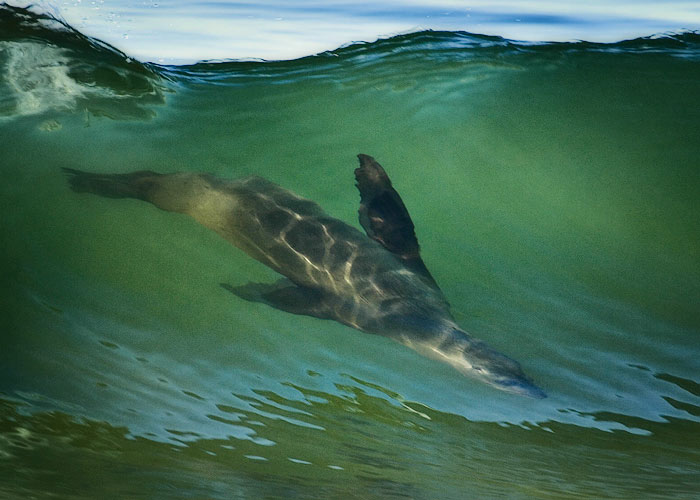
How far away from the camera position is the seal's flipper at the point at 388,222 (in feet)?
13.2

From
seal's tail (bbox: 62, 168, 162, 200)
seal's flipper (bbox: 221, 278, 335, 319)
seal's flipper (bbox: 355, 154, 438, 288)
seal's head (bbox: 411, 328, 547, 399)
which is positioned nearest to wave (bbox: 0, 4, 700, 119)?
seal's tail (bbox: 62, 168, 162, 200)

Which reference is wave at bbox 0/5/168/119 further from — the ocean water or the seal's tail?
the seal's tail

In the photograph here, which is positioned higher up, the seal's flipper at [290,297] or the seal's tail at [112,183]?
the seal's tail at [112,183]

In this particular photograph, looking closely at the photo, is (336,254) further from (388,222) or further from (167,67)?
(167,67)

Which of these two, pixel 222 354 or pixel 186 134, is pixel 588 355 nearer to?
pixel 222 354

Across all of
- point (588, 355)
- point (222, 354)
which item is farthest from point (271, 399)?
point (588, 355)

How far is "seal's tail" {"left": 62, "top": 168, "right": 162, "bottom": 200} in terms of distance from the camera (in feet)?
13.9

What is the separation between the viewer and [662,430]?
10.3 ft

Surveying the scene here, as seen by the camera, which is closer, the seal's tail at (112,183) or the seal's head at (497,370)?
the seal's head at (497,370)

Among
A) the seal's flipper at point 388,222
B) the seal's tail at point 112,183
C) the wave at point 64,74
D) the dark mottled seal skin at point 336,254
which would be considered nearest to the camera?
the dark mottled seal skin at point 336,254

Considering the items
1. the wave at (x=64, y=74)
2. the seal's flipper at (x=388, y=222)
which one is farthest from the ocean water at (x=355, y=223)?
the seal's flipper at (x=388, y=222)

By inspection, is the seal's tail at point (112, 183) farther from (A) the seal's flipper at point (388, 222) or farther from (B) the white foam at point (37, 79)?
(A) the seal's flipper at point (388, 222)

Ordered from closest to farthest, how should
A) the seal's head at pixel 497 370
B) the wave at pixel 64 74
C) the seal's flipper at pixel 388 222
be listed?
the seal's head at pixel 497 370
the seal's flipper at pixel 388 222
the wave at pixel 64 74

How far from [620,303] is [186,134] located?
3292 mm
